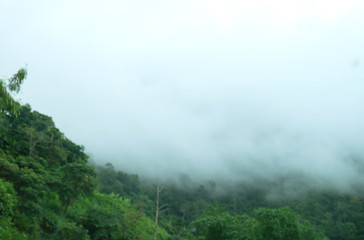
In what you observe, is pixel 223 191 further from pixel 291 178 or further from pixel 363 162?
pixel 363 162


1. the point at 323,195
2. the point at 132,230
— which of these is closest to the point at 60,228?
the point at 132,230

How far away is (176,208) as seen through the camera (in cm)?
7156

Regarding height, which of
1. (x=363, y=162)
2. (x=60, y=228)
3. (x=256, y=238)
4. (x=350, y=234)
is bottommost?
(x=60, y=228)

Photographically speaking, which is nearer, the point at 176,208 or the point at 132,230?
the point at 132,230

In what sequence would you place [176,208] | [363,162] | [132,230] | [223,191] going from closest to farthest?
[132,230], [176,208], [223,191], [363,162]

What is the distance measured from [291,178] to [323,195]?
2439 cm

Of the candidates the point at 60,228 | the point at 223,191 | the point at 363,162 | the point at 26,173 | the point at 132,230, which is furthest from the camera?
the point at 363,162

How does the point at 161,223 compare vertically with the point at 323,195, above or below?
below

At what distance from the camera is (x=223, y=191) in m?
93.4

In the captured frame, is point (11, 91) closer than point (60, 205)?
Yes

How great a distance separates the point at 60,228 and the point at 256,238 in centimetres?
1100

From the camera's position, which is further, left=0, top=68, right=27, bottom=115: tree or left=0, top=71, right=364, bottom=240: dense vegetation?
left=0, top=71, right=364, bottom=240: dense vegetation

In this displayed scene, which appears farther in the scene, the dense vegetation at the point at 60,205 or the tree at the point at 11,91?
the dense vegetation at the point at 60,205

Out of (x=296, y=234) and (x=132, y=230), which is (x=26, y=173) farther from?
(x=296, y=234)
